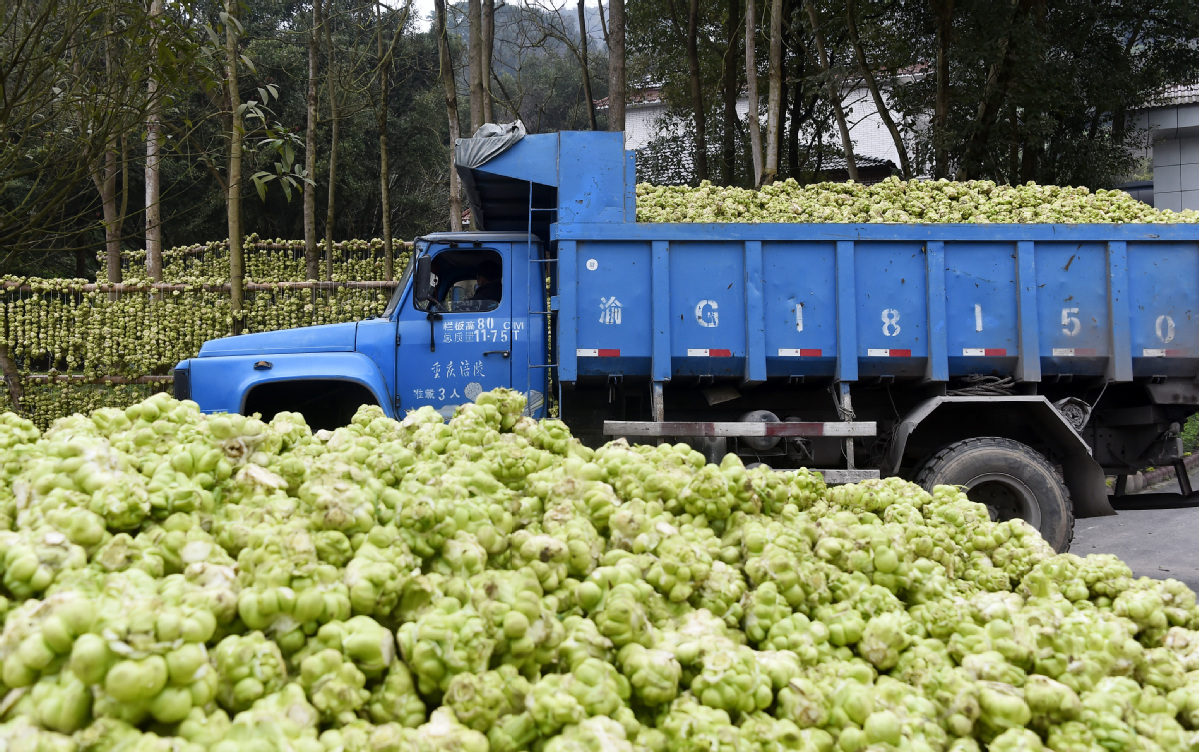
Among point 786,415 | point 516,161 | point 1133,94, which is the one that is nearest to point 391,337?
point 516,161

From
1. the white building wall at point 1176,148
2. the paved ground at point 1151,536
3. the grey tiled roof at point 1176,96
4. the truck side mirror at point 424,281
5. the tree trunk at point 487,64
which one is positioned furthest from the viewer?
the white building wall at point 1176,148

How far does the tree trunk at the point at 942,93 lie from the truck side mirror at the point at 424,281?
11.0 meters

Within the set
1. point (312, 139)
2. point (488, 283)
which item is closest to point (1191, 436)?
point (488, 283)

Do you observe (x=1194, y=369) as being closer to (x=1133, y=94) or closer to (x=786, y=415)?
(x=786, y=415)

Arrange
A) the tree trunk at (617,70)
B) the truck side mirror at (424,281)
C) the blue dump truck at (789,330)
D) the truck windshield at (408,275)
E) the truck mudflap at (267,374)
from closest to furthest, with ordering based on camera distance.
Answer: the blue dump truck at (789,330) → the truck mudflap at (267,374) → the truck side mirror at (424,281) → the truck windshield at (408,275) → the tree trunk at (617,70)

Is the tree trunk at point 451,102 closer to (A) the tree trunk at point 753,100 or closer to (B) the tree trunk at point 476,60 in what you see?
(B) the tree trunk at point 476,60

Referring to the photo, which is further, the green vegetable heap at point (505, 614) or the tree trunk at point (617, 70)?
the tree trunk at point (617, 70)

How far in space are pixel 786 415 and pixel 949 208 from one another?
8.40 feet

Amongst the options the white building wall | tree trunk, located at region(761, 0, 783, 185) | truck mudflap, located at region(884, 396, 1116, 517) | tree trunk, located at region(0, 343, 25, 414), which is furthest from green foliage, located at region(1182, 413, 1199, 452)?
tree trunk, located at region(0, 343, 25, 414)

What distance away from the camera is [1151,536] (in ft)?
26.7

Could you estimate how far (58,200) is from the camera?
429cm

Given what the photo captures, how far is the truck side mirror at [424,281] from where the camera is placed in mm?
6578

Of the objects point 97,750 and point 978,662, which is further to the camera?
point 978,662

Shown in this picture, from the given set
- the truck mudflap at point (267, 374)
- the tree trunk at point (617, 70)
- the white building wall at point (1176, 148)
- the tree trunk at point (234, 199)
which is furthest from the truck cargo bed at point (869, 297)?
the white building wall at point (1176, 148)
